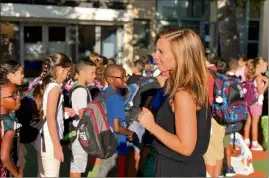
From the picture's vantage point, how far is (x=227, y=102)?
452 centimetres

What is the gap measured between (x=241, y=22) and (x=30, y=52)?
35.3 ft

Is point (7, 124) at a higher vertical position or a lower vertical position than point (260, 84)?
higher

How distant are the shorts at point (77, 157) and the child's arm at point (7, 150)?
5.66 ft

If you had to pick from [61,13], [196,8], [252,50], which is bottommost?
[252,50]

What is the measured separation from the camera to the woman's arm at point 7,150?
9.57 feet

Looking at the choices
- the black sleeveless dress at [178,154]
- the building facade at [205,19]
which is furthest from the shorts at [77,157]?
the building facade at [205,19]

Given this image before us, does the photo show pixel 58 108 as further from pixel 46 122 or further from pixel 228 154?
pixel 228 154

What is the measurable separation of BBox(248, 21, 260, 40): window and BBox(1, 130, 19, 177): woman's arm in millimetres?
19808

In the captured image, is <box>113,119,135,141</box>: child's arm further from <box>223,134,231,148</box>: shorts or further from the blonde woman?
the blonde woman

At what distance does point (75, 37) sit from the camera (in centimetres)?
1775

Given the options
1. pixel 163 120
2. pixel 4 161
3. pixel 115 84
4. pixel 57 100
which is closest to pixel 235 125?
pixel 115 84

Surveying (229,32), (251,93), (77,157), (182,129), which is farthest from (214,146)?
(229,32)

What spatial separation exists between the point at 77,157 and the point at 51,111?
910mm

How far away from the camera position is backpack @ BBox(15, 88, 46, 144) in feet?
13.2
